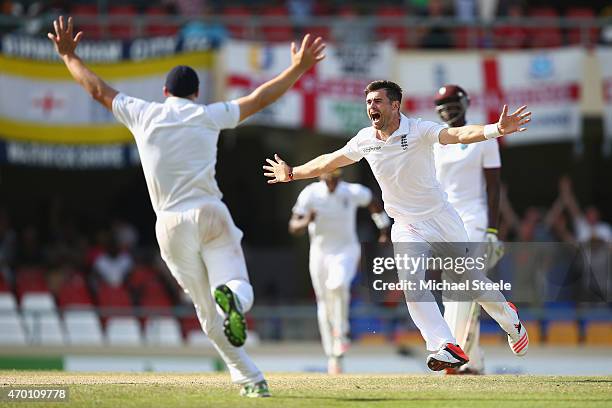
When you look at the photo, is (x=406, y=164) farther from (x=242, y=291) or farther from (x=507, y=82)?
(x=507, y=82)

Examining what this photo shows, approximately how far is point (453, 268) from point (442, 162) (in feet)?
5.56

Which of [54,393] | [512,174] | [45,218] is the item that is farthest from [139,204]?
[54,393]

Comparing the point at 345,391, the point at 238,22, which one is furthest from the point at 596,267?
the point at 345,391

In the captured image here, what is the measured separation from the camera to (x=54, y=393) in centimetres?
993

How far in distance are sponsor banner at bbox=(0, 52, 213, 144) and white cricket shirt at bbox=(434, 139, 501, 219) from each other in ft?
31.8

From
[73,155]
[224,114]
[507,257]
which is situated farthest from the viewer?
[73,155]

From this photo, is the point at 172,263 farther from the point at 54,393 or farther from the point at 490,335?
the point at 490,335

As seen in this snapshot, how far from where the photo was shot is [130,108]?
954cm

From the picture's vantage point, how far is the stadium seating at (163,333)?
69.3ft

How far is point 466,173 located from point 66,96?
11.2m

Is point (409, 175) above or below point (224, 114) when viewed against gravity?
below

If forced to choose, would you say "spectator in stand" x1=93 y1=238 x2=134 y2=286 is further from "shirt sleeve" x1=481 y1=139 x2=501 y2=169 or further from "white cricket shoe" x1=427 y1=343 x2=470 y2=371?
"white cricket shoe" x1=427 y1=343 x2=470 y2=371

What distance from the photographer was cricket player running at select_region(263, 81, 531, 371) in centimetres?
1041

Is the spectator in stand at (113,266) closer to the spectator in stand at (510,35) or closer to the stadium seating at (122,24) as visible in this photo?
the stadium seating at (122,24)
